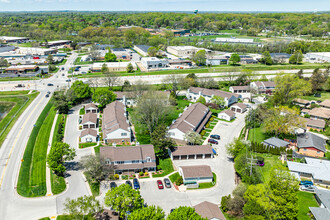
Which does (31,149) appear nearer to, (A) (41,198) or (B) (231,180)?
(A) (41,198)

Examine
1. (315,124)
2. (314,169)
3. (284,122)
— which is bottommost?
(314,169)

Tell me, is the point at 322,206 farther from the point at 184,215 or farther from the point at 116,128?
the point at 116,128

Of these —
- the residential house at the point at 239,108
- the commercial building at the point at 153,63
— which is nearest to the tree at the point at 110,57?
the commercial building at the point at 153,63

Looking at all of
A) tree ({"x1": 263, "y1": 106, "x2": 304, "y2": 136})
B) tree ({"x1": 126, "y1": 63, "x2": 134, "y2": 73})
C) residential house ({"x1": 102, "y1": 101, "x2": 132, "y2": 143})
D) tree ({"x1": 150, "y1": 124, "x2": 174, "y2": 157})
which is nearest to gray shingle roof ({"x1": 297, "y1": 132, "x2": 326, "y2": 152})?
tree ({"x1": 263, "y1": 106, "x2": 304, "y2": 136})

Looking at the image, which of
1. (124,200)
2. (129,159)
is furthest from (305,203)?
(129,159)

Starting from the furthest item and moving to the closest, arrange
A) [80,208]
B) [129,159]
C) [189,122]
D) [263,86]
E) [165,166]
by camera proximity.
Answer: [263,86], [189,122], [165,166], [129,159], [80,208]

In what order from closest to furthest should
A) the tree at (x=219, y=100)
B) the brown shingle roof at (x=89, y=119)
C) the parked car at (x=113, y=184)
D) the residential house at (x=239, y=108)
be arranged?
1. the parked car at (x=113, y=184)
2. the brown shingle roof at (x=89, y=119)
3. the residential house at (x=239, y=108)
4. the tree at (x=219, y=100)

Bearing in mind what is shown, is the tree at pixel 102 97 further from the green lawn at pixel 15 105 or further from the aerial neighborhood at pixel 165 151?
the green lawn at pixel 15 105
